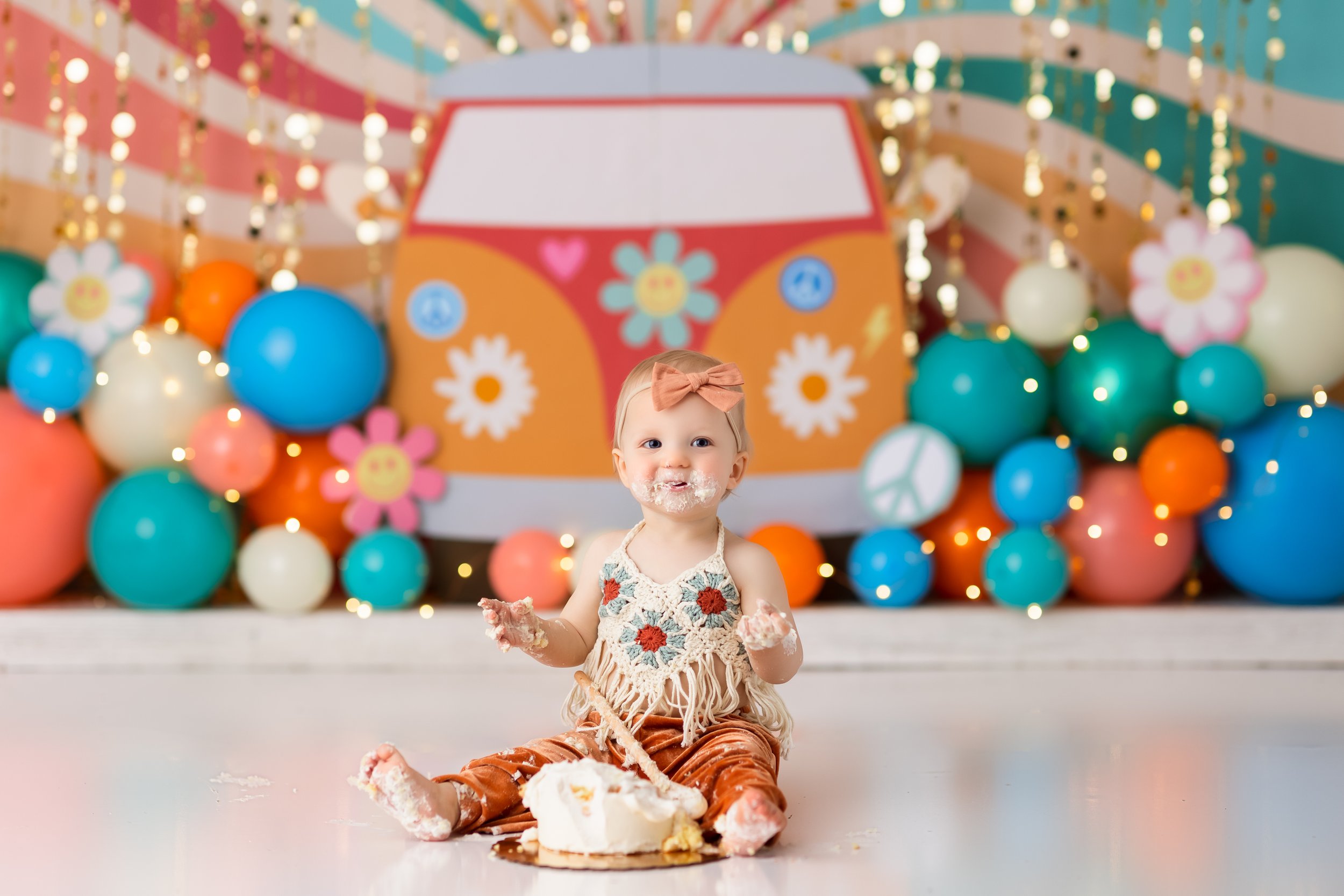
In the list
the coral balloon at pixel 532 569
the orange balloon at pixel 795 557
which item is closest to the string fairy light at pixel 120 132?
the coral balloon at pixel 532 569

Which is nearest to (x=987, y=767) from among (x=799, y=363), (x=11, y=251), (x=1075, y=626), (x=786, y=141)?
(x=1075, y=626)

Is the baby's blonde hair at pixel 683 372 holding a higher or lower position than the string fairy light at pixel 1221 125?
lower

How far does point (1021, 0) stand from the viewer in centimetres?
376

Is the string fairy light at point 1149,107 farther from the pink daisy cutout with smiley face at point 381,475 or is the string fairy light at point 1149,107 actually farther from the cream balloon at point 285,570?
the cream balloon at point 285,570

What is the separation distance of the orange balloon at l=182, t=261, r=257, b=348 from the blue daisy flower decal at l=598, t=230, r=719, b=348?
944mm

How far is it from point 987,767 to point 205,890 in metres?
1.29

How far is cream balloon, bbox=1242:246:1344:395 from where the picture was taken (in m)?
3.24

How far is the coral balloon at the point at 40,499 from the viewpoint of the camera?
127 inches

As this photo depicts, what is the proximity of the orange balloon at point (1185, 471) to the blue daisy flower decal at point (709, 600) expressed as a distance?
159cm

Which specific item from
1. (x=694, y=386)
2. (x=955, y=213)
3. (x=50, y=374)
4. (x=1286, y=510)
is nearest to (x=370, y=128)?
(x=50, y=374)

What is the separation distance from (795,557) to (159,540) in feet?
4.95

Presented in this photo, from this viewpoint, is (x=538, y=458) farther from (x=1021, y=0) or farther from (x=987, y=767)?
(x=1021, y=0)

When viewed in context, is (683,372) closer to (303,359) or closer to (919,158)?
(303,359)

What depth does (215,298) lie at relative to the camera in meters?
3.50
